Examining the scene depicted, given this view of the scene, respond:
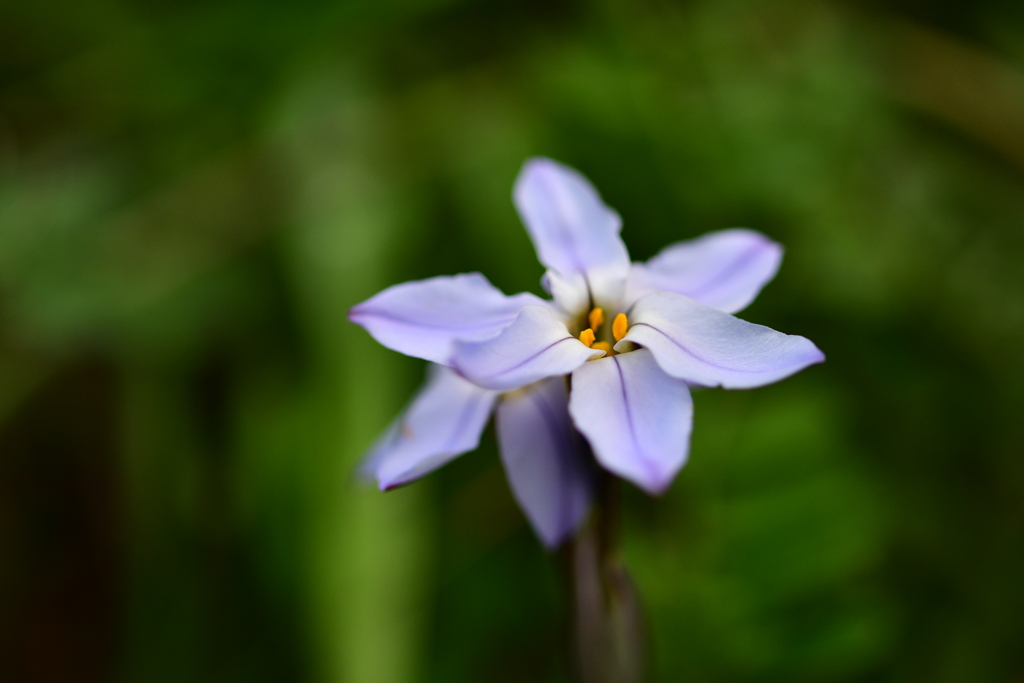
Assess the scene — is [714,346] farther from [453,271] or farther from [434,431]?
[453,271]

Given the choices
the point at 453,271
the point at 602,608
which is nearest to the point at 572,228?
the point at 602,608

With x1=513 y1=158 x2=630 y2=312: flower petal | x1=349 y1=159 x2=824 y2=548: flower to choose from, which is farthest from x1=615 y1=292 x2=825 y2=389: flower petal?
x1=513 y1=158 x2=630 y2=312: flower petal

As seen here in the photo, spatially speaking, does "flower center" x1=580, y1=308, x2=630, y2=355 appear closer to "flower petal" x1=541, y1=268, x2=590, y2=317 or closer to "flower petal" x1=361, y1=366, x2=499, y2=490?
"flower petal" x1=541, y1=268, x2=590, y2=317

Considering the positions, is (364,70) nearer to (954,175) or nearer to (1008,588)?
(954,175)

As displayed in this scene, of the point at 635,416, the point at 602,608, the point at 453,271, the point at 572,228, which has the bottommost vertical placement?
the point at 602,608

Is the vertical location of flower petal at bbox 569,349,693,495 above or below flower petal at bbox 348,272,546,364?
below

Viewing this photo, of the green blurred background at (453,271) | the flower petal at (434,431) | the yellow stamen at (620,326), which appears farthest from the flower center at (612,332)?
the green blurred background at (453,271)
